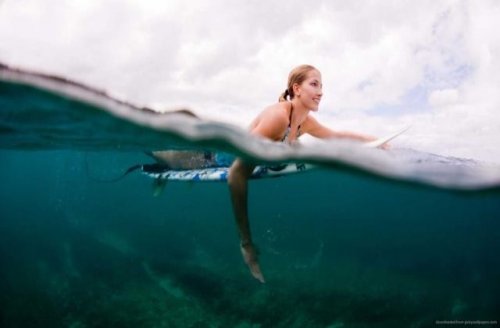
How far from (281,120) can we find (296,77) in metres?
0.89

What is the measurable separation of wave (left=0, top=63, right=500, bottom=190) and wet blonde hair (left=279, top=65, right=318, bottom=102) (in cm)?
91

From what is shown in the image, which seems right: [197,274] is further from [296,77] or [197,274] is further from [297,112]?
[296,77]

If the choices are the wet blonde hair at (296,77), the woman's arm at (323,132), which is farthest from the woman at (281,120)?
the woman's arm at (323,132)

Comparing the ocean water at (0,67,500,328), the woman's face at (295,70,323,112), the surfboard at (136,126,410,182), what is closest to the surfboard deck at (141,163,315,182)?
the surfboard at (136,126,410,182)

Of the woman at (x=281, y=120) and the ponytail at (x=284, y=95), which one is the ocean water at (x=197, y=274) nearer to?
the woman at (x=281, y=120)

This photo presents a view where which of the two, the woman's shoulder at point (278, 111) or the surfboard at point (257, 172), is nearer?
the woman's shoulder at point (278, 111)

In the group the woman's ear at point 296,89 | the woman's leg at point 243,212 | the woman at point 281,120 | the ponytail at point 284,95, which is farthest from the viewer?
the ponytail at point 284,95

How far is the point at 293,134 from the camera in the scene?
21.7 feet

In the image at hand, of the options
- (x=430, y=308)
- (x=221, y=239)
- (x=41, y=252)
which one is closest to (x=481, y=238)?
(x=221, y=239)

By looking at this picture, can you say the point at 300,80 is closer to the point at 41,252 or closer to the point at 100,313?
the point at 100,313

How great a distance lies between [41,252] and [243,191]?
40.2 metres

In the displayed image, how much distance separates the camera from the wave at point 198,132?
5.98 metres

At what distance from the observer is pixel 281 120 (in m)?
5.63

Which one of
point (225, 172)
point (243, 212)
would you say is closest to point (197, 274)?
point (225, 172)
